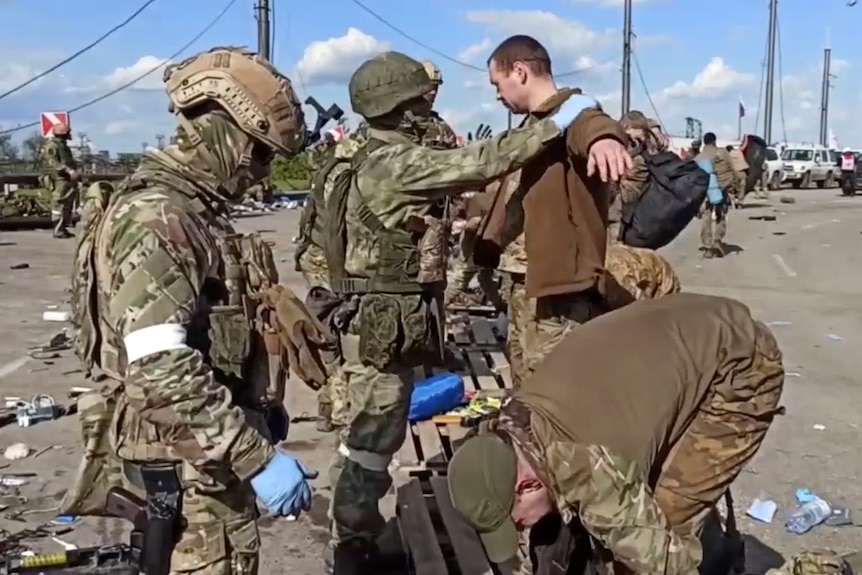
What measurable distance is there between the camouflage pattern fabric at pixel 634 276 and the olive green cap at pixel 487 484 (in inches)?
78.0

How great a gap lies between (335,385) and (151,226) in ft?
9.44

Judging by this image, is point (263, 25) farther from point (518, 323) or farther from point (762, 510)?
point (762, 510)

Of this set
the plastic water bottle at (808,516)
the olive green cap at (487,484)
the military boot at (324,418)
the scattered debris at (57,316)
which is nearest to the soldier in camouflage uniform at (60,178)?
the scattered debris at (57,316)

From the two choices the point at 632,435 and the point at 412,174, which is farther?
the point at 412,174

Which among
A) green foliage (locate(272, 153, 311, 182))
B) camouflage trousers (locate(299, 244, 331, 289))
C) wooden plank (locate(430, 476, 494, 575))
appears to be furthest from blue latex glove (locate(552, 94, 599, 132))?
green foliage (locate(272, 153, 311, 182))

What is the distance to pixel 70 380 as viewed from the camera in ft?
27.5

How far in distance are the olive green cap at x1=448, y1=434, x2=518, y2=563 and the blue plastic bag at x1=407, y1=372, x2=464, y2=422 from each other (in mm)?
3625

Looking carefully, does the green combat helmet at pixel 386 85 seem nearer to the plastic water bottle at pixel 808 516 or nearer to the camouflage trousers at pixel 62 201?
the plastic water bottle at pixel 808 516

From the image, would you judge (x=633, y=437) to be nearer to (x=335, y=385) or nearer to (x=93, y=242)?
(x=93, y=242)

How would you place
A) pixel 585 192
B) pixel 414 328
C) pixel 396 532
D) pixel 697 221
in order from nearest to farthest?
pixel 585 192 < pixel 414 328 < pixel 396 532 < pixel 697 221

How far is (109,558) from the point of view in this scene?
3.12m

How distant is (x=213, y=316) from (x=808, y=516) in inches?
144

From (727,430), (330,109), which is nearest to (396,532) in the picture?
(727,430)

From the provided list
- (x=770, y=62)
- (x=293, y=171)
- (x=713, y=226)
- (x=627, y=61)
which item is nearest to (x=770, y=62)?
(x=770, y=62)
